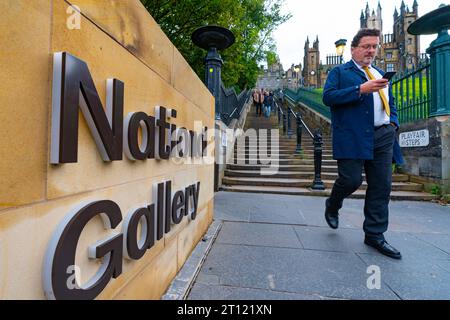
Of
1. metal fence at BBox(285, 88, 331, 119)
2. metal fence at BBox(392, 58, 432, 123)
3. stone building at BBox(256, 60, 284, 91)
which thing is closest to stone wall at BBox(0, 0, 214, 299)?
metal fence at BBox(392, 58, 432, 123)

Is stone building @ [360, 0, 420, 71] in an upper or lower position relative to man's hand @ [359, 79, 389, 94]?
upper

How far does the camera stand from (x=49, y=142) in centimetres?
90

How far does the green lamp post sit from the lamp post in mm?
3923

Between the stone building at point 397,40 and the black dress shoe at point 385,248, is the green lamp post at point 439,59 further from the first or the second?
the stone building at point 397,40

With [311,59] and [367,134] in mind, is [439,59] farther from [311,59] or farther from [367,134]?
[311,59]

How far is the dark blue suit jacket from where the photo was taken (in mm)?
2564

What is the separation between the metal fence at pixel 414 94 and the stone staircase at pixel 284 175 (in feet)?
4.91

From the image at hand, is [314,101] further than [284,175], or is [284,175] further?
[314,101]

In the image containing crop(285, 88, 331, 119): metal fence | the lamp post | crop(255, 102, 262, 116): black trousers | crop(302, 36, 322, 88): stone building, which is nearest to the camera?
the lamp post

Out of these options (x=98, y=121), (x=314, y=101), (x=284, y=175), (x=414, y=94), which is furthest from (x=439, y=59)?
(x=314, y=101)

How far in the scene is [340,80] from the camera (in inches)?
111

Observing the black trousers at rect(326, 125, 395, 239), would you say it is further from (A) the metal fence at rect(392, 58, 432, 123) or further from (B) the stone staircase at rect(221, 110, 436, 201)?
(A) the metal fence at rect(392, 58, 432, 123)

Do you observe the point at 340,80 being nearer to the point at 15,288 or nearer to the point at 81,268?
the point at 81,268

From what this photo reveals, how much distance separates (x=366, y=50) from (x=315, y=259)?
2.14m
